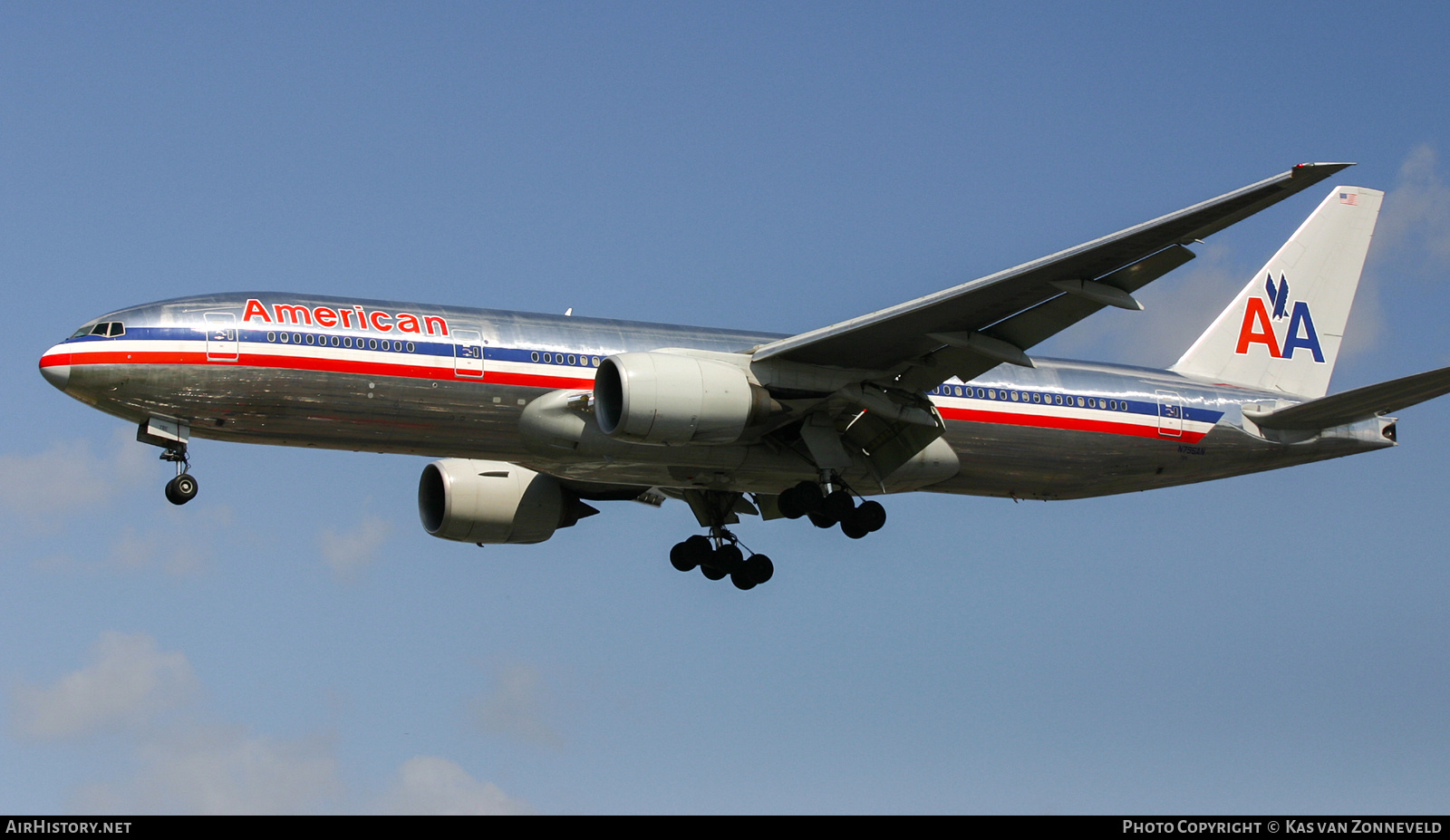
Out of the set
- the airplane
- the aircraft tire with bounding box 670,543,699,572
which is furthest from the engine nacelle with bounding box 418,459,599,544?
the aircraft tire with bounding box 670,543,699,572

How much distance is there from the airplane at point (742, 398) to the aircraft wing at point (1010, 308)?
0.14ft

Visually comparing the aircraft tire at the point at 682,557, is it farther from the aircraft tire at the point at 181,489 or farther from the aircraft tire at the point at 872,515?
the aircraft tire at the point at 181,489

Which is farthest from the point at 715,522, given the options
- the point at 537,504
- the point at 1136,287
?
the point at 1136,287

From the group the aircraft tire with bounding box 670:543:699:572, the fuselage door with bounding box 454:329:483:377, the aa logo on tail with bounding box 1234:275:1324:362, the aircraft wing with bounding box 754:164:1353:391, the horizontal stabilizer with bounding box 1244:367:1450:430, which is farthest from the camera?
the aa logo on tail with bounding box 1234:275:1324:362

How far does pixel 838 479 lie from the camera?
29.8 meters

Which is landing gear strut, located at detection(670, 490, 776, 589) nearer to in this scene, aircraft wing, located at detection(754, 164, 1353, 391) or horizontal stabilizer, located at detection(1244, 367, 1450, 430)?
aircraft wing, located at detection(754, 164, 1353, 391)

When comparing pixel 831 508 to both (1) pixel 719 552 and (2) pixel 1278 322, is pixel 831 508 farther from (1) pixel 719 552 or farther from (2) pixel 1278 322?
(2) pixel 1278 322

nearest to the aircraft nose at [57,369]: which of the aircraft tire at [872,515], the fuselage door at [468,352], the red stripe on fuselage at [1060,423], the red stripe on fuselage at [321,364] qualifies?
the red stripe on fuselage at [321,364]

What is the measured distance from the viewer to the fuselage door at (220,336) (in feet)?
87.5

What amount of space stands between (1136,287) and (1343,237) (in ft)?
41.1

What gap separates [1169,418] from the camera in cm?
3212

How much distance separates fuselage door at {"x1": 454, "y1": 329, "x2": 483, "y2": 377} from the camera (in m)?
27.5

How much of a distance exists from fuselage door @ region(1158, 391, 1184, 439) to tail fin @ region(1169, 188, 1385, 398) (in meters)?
1.97

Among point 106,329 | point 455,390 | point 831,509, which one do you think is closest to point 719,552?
point 831,509
